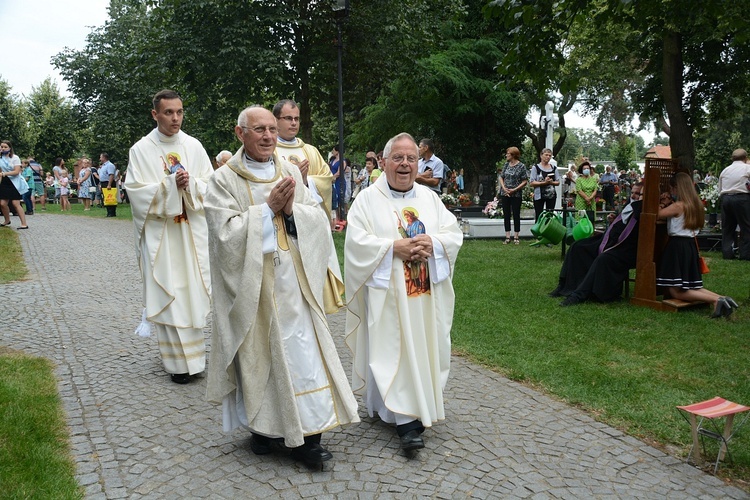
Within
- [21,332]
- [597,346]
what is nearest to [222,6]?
[21,332]

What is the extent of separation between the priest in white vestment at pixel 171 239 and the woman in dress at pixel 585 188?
11185 mm

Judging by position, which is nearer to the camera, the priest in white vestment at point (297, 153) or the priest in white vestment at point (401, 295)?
the priest in white vestment at point (401, 295)

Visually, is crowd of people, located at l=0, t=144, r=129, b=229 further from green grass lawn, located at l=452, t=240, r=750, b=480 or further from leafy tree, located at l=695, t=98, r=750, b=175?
leafy tree, located at l=695, t=98, r=750, b=175

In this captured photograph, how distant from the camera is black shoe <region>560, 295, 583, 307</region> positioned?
876cm

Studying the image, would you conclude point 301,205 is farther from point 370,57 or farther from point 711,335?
point 370,57

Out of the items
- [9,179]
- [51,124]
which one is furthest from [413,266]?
[51,124]

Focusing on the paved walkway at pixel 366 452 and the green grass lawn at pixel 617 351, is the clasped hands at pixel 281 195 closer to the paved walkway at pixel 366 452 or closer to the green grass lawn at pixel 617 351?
the paved walkway at pixel 366 452

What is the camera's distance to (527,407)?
5367mm

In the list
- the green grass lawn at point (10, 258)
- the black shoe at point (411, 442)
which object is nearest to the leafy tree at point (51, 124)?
the green grass lawn at point (10, 258)

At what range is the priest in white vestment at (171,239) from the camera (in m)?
6.04

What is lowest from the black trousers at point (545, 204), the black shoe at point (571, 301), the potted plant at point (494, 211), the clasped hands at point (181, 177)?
the black shoe at point (571, 301)

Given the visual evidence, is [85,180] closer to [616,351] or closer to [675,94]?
[675,94]

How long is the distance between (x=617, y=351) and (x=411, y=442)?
320 cm

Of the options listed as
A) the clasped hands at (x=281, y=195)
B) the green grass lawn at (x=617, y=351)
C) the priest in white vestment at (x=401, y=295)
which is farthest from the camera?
the green grass lawn at (x=617, y=351)
